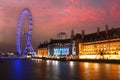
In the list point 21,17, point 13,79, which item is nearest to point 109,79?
point 13,79

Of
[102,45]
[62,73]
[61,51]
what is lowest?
[62,73]

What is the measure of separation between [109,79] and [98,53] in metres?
92.1

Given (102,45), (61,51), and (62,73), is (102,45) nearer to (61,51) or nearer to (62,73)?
(61,51)

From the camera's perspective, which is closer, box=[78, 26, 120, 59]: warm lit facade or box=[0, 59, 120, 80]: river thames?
box=[0, 59, 120, 80]: river thames

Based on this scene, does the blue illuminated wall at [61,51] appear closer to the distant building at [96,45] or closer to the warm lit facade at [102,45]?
the distant building at [96,45]

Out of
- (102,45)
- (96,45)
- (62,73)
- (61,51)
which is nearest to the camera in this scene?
(62,73)

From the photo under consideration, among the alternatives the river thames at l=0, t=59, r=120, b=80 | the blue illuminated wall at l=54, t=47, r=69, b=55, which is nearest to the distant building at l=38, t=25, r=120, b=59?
the blue illuminated wall at l=54, t=47, r=69, b=55

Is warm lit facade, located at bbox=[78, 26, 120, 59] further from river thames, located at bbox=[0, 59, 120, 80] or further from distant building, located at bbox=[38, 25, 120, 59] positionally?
river thames, located at bbox=[0, 59, 120, 80]

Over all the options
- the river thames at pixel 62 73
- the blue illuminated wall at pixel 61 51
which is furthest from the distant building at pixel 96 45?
the river thames at pixel 62 73

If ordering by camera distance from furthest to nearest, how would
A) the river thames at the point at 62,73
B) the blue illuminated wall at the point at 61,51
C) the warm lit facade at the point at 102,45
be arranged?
the blue illuminated wall at the point at 61,51 → the warm lit facade at the point at 102,45 → the river thames at the point at 62,73

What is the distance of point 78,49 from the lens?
151 metres

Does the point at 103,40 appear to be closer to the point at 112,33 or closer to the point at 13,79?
the point at 112,33

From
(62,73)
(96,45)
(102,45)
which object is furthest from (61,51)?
(62,73)

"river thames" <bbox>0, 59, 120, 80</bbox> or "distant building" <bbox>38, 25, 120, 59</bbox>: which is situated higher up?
"distant building" <bbox>38, 25, 120, 59</bbox>
